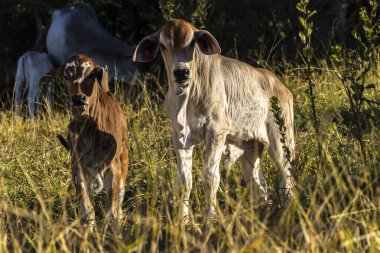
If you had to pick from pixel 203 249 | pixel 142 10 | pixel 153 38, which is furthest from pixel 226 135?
pixel 142 10

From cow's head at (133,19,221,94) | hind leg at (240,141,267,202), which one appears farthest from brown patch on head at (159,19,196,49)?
hind leg at (240,141,267,202)

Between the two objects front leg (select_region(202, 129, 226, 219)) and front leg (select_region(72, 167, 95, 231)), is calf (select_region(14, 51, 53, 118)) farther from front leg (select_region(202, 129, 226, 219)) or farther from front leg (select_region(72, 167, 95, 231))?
front leg (select_region(202, 129, 226, 219))

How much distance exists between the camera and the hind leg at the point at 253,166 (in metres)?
8.22

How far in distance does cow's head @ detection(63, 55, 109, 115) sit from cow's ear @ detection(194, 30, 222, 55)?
811mm

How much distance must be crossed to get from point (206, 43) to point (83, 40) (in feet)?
26.1

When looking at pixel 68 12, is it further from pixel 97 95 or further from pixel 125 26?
pixel 97 95

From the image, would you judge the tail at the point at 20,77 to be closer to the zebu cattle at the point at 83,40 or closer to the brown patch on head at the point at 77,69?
the zebu cattle at the point at 83,40

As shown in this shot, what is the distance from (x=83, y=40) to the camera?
15406 mm

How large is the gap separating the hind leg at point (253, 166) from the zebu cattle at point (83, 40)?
6.60 metres

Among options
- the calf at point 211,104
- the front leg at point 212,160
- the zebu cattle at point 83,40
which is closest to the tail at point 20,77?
the zebu cattle at point 83,40

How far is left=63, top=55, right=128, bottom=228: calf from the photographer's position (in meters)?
7.76

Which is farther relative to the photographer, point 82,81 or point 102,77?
point 102,77

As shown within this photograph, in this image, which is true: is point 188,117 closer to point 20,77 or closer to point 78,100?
point 78,100

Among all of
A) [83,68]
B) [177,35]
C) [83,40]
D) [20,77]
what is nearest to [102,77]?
[83,68]
